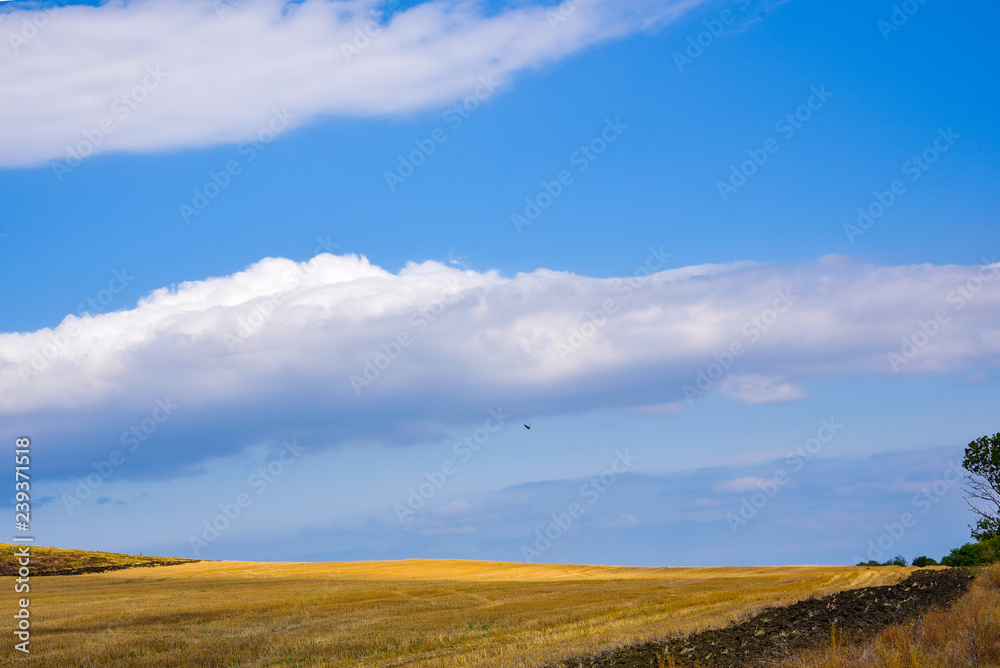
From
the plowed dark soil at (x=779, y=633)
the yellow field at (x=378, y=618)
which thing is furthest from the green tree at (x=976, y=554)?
the plowed dark soil at (x=779, y=633)

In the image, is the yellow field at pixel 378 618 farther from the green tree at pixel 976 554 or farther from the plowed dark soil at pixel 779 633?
the green tree at pixel 976 554

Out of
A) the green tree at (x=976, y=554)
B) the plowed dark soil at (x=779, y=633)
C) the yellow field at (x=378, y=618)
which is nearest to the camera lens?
the plowed dark soil at (x=779, y=633)

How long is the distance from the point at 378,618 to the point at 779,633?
56.3 feet

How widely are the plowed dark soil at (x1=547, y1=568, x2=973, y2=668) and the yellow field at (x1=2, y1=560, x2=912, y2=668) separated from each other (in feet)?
3.96

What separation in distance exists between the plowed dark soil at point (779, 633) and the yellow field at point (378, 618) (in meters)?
1.21

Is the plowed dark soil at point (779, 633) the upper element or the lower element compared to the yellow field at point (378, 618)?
upper

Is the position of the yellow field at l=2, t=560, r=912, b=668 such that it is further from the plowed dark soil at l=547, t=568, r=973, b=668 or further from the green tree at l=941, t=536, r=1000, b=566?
the green tree at l=941, t=536, r=1000, b=566

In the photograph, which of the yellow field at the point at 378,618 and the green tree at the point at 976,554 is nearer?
the yellow field at the point at 378,618

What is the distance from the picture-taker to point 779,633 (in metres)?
20.9

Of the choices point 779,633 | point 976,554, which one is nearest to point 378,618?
point 779,633

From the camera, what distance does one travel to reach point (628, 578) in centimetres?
5853

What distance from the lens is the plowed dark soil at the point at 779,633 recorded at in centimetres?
1797

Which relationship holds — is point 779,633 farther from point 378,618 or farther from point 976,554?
point 976,554

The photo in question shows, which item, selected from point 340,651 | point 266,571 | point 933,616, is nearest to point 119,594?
point 266,571
